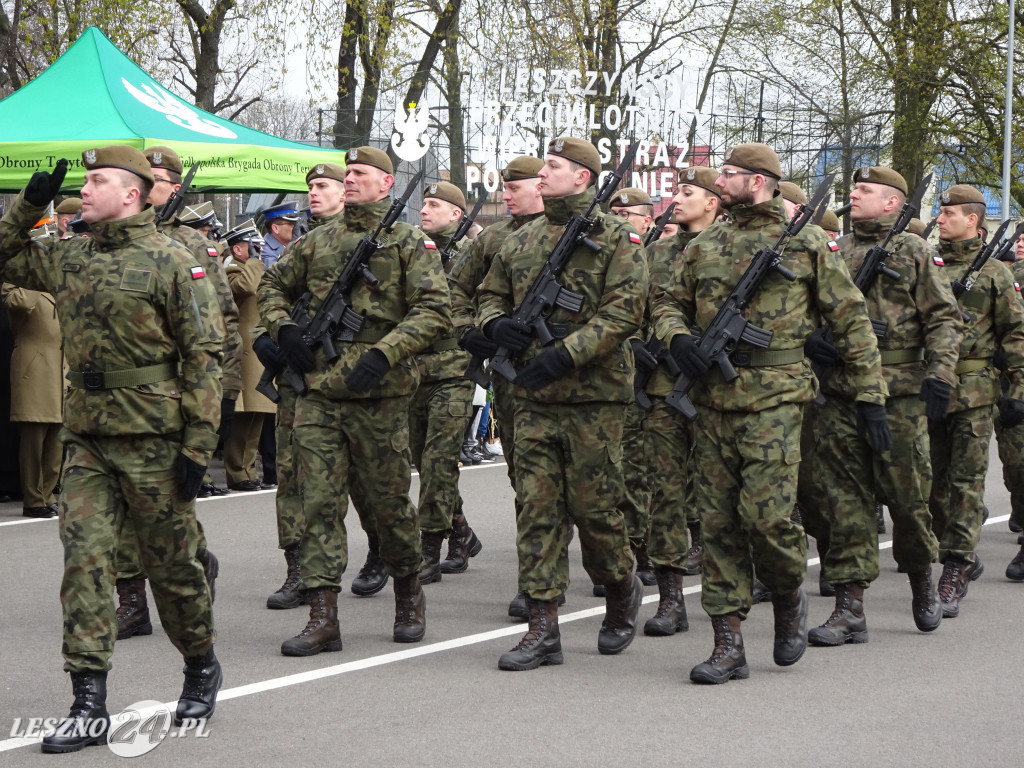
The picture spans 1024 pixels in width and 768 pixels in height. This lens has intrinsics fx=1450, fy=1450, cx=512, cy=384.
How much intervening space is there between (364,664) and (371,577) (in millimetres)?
1785

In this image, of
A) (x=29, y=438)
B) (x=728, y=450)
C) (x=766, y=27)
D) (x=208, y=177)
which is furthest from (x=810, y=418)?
(x=766, y=27)

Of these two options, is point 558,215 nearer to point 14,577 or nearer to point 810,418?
point 810,418

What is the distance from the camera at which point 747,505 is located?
6.07m

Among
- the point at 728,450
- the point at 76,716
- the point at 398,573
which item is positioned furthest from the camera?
the point at 398,573

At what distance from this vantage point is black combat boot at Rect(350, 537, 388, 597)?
807 cm

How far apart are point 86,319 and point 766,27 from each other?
30407 millimetres

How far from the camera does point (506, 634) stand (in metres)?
7.11

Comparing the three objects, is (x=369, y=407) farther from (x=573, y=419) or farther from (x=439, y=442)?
(x=439, y=442)

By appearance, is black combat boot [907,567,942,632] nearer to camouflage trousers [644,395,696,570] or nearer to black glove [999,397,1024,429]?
camouflage trousers [644,395,696,570]

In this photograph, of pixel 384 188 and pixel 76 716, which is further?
pixel 384 188

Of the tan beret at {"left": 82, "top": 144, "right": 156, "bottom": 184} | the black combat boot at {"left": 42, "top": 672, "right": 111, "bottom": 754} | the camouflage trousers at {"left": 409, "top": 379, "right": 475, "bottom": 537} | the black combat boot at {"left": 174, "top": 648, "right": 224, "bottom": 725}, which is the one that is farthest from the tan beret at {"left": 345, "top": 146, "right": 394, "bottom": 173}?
the black combat boot at {"left": 42, "top": 672, "right": 111, "bottom": 754}

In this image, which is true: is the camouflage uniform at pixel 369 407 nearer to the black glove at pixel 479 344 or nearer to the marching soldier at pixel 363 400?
the marching soldier at pixel 363 400

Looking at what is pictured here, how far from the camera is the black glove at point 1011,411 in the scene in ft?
28.5

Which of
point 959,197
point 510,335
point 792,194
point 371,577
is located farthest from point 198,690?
point 959,197
